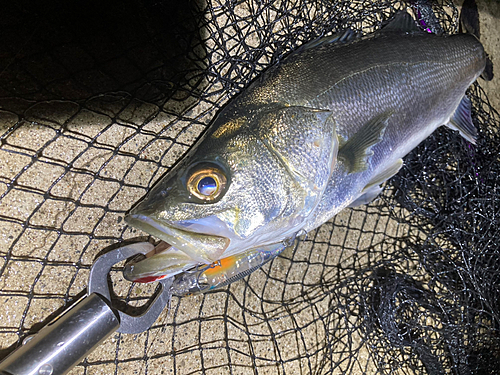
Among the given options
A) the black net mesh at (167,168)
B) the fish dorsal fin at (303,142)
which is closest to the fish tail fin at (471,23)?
the black net mesh at (167,168)

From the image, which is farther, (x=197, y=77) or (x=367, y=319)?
(x=367, y=319)

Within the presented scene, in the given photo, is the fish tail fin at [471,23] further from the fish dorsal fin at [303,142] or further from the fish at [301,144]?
the fish dorsal fin at [303,142]

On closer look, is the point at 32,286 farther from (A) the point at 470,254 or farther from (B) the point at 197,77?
(A) the point at 470,254

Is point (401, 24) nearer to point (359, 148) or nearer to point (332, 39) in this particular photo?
point (332, 39)

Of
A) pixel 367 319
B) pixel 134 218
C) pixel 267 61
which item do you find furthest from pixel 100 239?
pixel 367 319

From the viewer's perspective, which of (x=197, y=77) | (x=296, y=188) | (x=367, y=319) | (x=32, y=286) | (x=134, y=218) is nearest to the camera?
(x=134, y=218)

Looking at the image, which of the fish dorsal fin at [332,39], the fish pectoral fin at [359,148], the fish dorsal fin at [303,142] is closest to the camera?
the fish dorsal fin at [303,142]
